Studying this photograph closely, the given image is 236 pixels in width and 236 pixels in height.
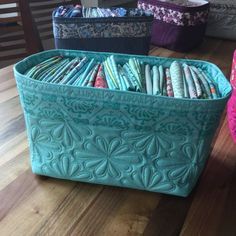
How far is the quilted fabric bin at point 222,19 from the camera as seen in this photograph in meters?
1.33

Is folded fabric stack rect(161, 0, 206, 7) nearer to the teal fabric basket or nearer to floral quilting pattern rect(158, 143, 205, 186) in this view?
the teal fabric basket

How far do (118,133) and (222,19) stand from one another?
3.41 feet

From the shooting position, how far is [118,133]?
0.51 meters

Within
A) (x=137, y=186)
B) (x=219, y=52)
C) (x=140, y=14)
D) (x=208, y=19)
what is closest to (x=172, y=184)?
(x=137, y=186)

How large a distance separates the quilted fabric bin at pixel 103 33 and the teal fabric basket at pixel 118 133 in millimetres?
293

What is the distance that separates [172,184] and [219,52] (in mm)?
806

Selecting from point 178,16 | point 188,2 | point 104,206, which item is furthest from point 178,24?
point 104,206

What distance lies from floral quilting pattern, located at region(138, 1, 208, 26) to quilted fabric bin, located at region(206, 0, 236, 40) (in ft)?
0.45

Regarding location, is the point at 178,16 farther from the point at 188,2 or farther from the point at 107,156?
the point at 107,156

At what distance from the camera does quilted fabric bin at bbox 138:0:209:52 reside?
118cm

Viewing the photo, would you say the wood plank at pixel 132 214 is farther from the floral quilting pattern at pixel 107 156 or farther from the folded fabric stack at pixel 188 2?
the folded fabric stack at pixel 188 2

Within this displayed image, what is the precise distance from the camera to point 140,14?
2.90 ft

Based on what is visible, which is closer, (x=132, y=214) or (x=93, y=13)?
(x=132, y=214)

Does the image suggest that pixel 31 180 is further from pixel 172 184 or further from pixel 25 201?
pixel 172 184
